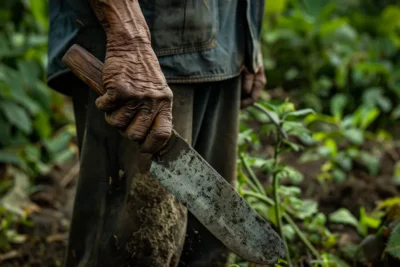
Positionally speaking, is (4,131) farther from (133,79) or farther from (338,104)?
(133,79)

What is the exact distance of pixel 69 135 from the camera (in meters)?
4.88

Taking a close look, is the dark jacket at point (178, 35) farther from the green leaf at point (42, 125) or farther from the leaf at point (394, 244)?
the green leaf at point (42, 125)

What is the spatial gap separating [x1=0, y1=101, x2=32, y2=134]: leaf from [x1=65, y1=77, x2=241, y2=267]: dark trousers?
203 centimetres

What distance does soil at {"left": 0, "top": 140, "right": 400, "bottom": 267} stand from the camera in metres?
3.61

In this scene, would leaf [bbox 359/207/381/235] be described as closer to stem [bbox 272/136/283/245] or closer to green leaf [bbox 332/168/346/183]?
stem [bbox 272/136/283/245]

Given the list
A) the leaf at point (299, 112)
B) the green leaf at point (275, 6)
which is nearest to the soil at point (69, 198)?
the leaf at point (299, 112)

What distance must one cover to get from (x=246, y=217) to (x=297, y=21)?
3657 mm

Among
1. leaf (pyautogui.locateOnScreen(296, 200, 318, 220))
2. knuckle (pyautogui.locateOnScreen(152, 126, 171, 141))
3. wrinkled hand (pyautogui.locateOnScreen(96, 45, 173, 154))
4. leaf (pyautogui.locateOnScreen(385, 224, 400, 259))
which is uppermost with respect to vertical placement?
wrinkled hand (pyautogui.locateOnScreen(96, 45, 173, 154))

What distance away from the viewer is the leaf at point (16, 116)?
14.8 feet

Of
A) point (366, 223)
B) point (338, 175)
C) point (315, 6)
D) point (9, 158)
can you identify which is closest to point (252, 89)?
point (366, 223)

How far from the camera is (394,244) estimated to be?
2908 millimetres

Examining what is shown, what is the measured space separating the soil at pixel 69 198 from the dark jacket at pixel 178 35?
1341mm

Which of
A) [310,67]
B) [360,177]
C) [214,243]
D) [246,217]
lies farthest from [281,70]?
[246,217]

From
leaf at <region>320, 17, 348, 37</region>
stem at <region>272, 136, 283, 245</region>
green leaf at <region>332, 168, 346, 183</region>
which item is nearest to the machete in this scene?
stem at <region>272, 136, 283, 245</region>
